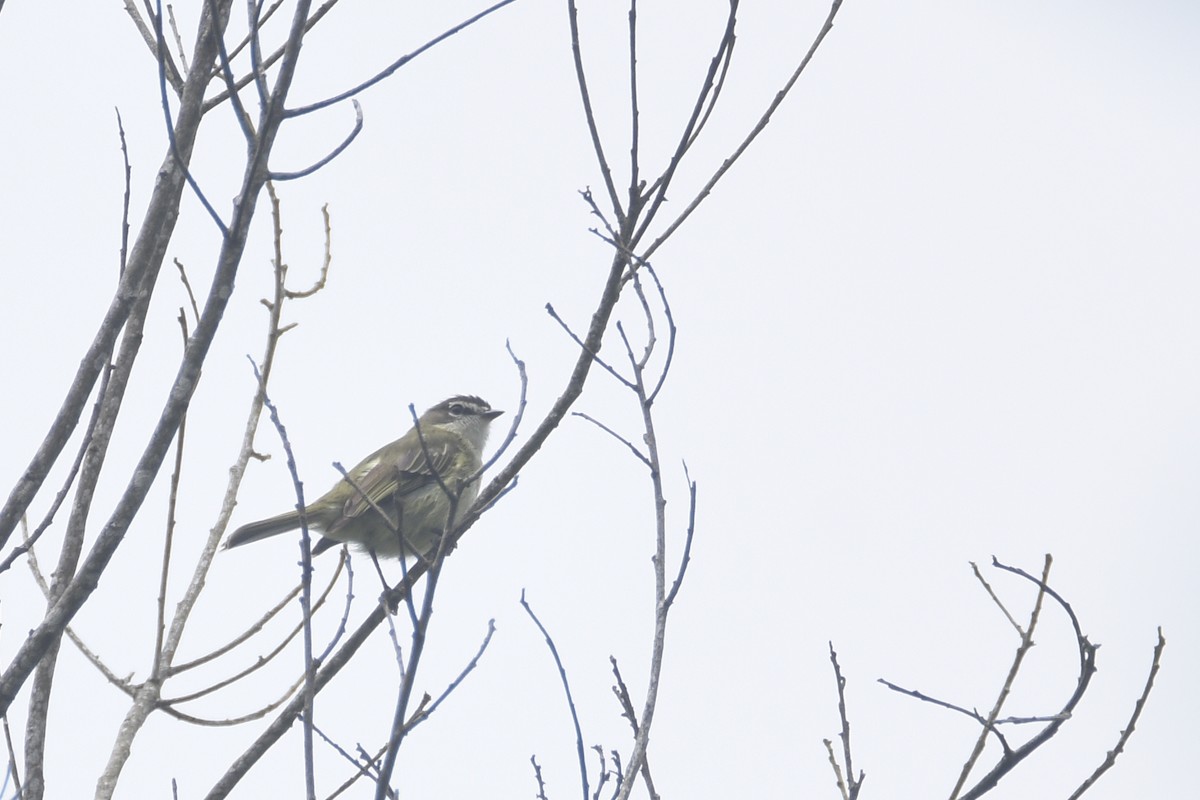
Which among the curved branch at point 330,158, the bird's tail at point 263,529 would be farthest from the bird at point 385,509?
the curved branch at point 330,158

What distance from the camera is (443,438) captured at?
9.56 metres

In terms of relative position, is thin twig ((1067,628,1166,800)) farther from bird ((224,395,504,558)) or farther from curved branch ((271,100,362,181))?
bird ((224,395,504,558))

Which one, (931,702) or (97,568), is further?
(931,702)

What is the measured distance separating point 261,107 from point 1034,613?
9.10 feet

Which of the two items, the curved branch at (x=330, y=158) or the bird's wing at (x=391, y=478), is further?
the bird's wing at (x=391, y=478)

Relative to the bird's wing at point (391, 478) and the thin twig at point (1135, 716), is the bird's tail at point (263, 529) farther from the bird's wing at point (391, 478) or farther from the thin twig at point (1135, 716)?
the thin twig at point (1135, 716)

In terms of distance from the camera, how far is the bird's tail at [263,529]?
27.0 ft

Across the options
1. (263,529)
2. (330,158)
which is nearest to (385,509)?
(263,529)

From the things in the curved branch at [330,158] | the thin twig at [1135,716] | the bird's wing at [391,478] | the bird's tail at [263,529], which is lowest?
the thin twig at [1135,716]

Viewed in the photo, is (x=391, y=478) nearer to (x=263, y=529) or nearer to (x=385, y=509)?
(x=385, y=509)

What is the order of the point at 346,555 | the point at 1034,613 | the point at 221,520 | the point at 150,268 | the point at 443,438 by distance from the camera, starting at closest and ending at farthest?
1. the point at 150,268
2. the point at 1034,613
3. the point at 346,555
4. the point at 221,520
5. the point at 443,438

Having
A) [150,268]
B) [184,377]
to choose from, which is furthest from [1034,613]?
[150,268]

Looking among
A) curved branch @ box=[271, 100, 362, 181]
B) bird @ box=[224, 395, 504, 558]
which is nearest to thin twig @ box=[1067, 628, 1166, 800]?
curved branch @ box=[271, 100, 362, 181]

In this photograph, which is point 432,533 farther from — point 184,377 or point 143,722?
point 184,377
